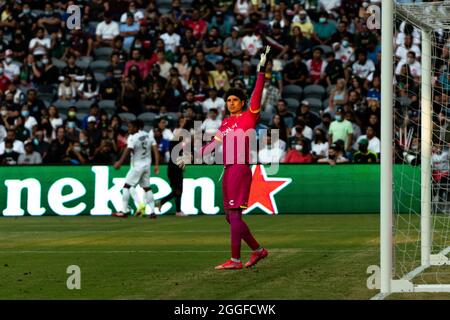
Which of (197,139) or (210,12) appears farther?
(210,12)

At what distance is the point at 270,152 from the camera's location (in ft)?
90.9

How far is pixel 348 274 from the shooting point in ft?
43.9

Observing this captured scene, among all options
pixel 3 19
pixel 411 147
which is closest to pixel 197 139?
pixel 411 147

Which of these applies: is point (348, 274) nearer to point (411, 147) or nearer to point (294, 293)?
point (294, 293)

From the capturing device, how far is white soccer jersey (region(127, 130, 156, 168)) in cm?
2638

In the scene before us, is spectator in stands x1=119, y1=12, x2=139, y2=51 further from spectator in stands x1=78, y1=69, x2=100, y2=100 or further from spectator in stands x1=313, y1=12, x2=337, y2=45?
spectator in stands x1=313, y1=12, x2=337, y2=45

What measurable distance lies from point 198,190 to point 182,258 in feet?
37.3

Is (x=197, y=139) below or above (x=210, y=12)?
below

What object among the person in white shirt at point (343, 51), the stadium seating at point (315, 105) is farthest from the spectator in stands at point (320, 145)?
the person in white shirt at point (343, 51)

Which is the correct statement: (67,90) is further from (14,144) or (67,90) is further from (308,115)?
(308,115)

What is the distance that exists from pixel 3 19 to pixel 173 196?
12462 mm

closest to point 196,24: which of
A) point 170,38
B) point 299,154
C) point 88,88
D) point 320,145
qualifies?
point 170,38
